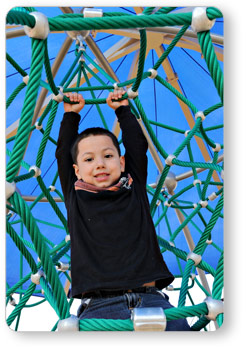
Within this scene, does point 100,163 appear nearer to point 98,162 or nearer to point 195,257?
point 98,162

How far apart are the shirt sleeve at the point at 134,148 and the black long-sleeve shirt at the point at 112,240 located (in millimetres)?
12

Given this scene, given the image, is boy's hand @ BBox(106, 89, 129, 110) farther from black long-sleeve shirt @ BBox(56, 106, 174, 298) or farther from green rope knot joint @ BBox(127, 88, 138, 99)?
black long-sleeve shirt @ BBox(56, 106, 174, 298)

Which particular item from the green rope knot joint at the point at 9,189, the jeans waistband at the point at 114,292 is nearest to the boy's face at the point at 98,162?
the jeans waistband at the point at 114,292

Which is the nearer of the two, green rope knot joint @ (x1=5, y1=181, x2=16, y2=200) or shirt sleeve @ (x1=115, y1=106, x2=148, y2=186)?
green rope knot joint @ (x1=5, y1=181, x2=16, y2=200)

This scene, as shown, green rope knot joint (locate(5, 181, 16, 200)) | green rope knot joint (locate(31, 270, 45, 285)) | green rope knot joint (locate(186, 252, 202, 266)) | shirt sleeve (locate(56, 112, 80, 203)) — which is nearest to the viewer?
green rope knot joint (locate(5, 181, 16, 200))

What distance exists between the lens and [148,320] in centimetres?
63

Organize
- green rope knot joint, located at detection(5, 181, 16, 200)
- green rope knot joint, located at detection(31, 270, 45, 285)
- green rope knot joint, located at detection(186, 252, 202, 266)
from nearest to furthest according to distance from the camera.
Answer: green rope knot joint, located at detection(5, 181, 16, 200) < green rope knot joint, located at detection(31, 270, 45, 285) < green rope knot joint, located at detection(186, 252, 202, 266)

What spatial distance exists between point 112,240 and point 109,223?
38mm

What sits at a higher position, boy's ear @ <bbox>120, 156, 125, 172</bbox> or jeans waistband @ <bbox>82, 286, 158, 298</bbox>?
boy's ear @ <bbox>120, 156, 125, 172</bbox>

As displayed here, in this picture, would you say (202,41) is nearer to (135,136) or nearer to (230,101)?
(230,101)

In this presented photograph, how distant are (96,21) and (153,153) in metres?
1.63

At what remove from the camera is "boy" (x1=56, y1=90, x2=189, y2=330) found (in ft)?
2.68

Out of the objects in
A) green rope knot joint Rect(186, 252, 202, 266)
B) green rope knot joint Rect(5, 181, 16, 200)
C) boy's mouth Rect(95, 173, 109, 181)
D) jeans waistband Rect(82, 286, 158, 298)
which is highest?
boy's mouth Rect(95, 173, 109, 181)

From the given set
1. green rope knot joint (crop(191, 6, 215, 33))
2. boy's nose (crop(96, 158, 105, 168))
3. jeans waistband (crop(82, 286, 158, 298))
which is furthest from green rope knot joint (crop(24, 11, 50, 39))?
jeans waistband (crop(82, 286, 158, 298))
